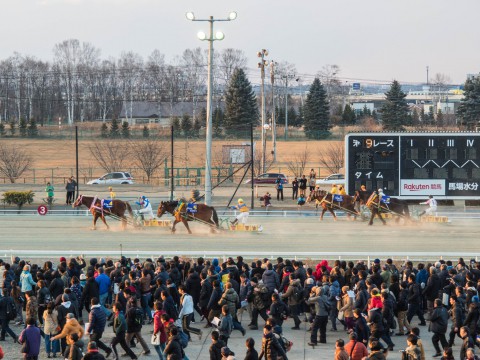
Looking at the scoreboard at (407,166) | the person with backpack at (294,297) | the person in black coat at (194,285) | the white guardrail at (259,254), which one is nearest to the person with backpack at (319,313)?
the person with backpack at (294,297)

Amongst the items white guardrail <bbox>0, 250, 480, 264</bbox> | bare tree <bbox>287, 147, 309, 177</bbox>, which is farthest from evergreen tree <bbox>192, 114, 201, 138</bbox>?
white guardrail <bbox>0, 250, 480, 264</bbox>

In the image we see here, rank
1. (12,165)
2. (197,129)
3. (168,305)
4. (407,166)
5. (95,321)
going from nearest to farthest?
1. (95,321)
2. (168,305)
3. (407,166)
4. (12,165)
5. (197,129)

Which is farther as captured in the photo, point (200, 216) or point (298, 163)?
point (298, 163)

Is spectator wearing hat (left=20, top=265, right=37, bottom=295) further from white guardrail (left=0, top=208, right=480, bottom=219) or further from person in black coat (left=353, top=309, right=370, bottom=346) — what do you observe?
white guardrail (left=0, top=208, right=480, bottom=219)

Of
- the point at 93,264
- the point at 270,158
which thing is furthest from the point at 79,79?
the point at 93,264

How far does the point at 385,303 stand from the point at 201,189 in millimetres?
37396

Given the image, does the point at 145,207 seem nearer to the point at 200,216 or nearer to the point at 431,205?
the point at 200,216

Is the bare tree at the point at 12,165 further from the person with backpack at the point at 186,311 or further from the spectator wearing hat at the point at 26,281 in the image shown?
the person with backpack at the point at 186,311

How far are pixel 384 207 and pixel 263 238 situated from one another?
19.2 feet

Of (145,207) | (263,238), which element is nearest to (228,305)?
(263,238)

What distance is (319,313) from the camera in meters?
15.8

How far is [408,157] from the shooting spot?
→ 113 ft

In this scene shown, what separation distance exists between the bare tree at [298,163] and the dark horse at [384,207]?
2503 cm

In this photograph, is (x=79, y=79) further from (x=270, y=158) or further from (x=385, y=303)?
(x=385, y=303)
